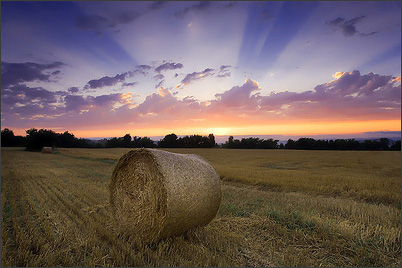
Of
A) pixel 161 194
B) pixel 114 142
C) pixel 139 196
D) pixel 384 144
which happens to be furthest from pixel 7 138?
pixel 384 144

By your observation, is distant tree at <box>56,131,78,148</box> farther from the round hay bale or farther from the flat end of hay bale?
the round hay bale

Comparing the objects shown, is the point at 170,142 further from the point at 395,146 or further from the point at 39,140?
the point at 395,146

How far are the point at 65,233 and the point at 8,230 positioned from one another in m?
1.37

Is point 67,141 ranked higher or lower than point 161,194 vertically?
higher

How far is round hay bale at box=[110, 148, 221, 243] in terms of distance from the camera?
478cm

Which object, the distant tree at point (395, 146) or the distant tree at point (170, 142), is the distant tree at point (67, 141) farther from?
the distant tree at point (395, 146)

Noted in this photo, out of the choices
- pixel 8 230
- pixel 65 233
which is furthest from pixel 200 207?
pixel 8 230

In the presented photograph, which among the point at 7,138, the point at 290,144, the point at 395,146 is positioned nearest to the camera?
the point at 395,146

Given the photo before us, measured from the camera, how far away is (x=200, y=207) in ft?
16.8

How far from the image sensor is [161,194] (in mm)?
4832

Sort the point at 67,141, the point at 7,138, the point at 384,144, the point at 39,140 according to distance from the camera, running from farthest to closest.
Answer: the point at 7,138
the point at 67,141
the point at 384,144
the point at 39,140

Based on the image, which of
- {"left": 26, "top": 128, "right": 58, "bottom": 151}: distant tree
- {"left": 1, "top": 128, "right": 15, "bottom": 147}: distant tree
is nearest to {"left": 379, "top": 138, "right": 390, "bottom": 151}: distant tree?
{"left": 26, "top": 128, "right": 58, "bottom": 151}: distant tree

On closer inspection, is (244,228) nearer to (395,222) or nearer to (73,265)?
(73,265)

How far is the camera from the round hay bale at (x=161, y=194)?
15.7ft
